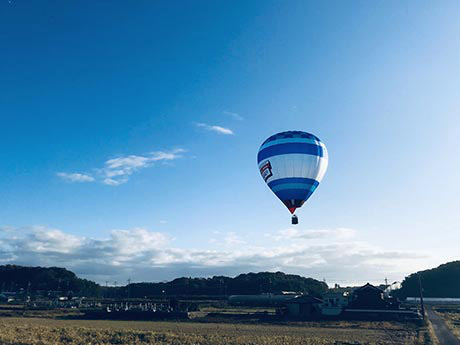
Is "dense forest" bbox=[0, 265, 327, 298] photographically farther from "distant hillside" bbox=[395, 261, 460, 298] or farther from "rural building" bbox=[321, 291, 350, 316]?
"rural building" bbox=[321, 291, 350, 316]

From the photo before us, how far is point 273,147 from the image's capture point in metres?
34.4

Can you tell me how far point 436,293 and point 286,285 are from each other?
5469cm

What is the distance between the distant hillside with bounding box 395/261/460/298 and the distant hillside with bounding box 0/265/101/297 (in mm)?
117755

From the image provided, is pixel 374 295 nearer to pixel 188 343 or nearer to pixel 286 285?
pixel 188 343

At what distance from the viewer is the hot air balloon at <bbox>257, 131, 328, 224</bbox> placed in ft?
110

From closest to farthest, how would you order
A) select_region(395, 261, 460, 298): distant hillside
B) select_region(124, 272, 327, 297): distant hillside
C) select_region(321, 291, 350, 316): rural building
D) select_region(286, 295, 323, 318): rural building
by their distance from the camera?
select_region(321, 291, 350, 316): rural building
select_region(286, 295, 323, 318): rural building
select_region(395, 261, 460, 298): distant hillside
select_region(124, 272, 327, 297): distant hillside

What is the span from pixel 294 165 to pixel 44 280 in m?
176

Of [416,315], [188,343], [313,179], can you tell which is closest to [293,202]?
[313,179]

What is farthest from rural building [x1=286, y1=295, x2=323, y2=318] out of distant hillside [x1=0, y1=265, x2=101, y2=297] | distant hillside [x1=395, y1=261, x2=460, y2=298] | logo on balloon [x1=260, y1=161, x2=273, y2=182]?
distant hillside [x1=0, y1=265, x2=101, y2=297]

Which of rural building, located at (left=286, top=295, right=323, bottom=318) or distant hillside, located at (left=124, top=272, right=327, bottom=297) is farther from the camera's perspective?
distant hillside, located at (left=124, top=272, right=327, bottom=297)

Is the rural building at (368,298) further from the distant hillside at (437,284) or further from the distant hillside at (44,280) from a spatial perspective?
the distant hillside at (44,280)

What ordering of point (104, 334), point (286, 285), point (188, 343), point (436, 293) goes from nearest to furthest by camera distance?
point (188, 343) < point (104, 334) < point (436, 293) < point (286, 285)

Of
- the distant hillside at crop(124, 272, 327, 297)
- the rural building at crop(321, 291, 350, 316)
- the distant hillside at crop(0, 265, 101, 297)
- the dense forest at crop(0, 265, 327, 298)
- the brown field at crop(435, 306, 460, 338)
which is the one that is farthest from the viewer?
the distant hillside at crop(0, 265, 101, 297)

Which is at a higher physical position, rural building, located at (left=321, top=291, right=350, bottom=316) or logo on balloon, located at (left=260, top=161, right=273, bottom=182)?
logo on balloon, located at (left=260, top=161, right=273, bottom=182)
